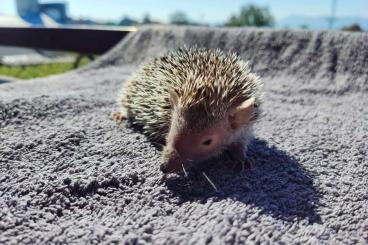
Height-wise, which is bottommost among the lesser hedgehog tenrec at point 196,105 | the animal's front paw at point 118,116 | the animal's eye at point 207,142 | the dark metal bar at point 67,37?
the animal's front paw at point 118,116

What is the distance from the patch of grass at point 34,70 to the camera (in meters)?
5.51

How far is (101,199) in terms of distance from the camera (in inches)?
48.0

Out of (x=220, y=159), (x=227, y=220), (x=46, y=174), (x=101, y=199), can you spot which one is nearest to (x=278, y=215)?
(x=227, y=220)

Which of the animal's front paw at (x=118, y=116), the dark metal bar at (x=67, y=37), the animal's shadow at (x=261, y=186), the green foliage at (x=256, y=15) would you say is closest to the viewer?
the animal's shadow at (x=261, y=186)

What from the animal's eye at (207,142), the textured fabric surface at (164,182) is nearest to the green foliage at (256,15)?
the textured fabric surface at (164,182)

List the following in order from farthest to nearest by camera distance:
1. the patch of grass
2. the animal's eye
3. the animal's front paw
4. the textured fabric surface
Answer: the patch of grass < the animal's front paw < the animal's eye < the textured fabric surface

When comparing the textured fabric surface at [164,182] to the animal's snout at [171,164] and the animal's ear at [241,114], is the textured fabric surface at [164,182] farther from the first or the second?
the animal's ear at [241,114]

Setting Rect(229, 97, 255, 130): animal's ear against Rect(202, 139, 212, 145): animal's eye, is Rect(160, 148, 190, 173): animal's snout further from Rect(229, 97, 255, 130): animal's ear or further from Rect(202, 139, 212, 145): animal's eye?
Rect(229, 97, 255, 130): animal's ear

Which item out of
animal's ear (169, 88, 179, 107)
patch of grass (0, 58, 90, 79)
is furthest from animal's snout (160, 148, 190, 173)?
patch of grass (0, 58, 90, 79)

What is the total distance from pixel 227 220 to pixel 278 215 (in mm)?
189

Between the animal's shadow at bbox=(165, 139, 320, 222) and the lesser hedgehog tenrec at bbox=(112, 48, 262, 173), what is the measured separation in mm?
80

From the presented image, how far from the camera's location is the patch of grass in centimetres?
551

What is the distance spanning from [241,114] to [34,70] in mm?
5313

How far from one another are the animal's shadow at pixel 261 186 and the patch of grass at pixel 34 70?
4.60 meters
